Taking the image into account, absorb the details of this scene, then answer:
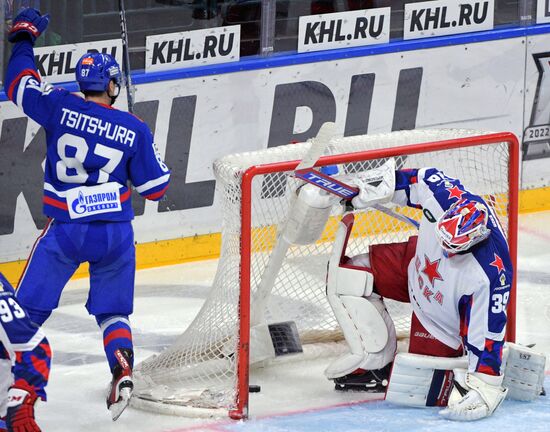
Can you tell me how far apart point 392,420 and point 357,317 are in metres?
0.44

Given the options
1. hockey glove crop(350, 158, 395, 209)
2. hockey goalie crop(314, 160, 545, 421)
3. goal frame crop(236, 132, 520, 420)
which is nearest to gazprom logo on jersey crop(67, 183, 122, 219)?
goal frame crop(236, 132, 520, 420)

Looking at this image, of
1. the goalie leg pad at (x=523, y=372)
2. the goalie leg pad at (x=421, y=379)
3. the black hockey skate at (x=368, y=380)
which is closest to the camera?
the goalie leg pad at (x=421, y=379)

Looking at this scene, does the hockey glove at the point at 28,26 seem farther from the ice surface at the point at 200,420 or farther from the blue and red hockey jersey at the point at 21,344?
the blue and red hockey jersey at the point at 21,344

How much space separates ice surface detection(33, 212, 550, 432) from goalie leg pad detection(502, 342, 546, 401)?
0.14 feet

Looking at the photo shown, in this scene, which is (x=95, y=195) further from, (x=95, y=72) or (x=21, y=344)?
(x=21, y=344)

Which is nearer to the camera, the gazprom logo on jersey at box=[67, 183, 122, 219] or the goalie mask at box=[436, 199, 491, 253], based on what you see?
the goalie mask at box=[436, 199, 491, 253]

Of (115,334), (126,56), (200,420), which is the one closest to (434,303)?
(200,420)

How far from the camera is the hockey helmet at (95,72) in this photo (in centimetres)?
527

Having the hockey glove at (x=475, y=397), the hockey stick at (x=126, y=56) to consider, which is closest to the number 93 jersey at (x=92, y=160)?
the hockey stick at (x=126, y=56)

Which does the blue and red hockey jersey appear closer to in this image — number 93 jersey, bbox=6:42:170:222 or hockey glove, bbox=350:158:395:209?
number 93 jersey, bbox=6:42:170:222

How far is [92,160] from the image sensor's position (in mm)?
5266

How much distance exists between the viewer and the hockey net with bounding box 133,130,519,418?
5.36 m

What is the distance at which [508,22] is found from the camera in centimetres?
787

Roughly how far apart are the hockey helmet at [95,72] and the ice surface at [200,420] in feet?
3.67
